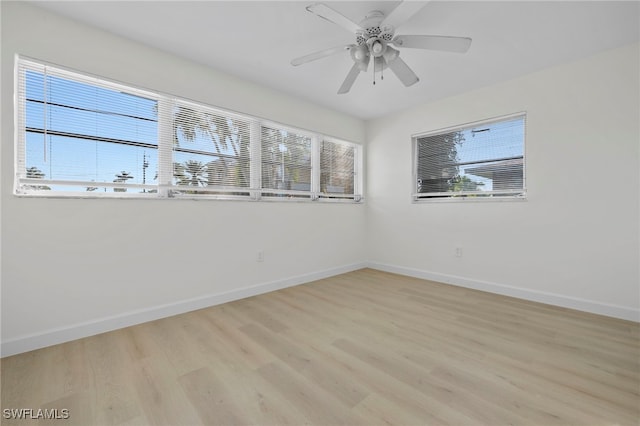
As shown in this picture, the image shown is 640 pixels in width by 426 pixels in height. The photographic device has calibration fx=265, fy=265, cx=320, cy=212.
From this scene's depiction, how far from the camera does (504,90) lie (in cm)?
316

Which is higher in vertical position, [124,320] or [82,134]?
[82,134]

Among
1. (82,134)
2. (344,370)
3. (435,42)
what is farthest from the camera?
(82,134)

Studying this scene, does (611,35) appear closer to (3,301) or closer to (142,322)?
(142,322)

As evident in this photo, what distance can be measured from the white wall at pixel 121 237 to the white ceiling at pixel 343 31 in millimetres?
211

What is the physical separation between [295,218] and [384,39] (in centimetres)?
225

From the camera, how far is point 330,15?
172 centimetres

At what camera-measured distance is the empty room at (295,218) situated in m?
1.55

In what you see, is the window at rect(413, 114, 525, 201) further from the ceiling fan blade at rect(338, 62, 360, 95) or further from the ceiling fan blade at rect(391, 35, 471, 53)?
the ceiling fan blade at rect(338, 62, 360, 95)

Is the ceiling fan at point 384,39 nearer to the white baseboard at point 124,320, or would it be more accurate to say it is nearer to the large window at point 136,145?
the large window at point 136,145

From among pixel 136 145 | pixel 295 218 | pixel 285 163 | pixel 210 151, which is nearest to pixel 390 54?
pixel 285 163

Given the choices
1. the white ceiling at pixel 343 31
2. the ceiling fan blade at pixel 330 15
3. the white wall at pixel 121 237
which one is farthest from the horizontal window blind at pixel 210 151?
the ceiling fan blade at pixel 330 15

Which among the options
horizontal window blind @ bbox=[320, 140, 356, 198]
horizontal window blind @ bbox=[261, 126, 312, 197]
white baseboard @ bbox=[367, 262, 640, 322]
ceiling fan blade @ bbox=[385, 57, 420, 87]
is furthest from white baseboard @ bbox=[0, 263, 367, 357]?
ceiling fan blade @ bbox=[385, 57, 420, 87]

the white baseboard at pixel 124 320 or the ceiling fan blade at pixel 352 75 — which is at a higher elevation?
the ceiling fan blade at pixel 352 75

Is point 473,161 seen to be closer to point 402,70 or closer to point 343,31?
point 402,70
